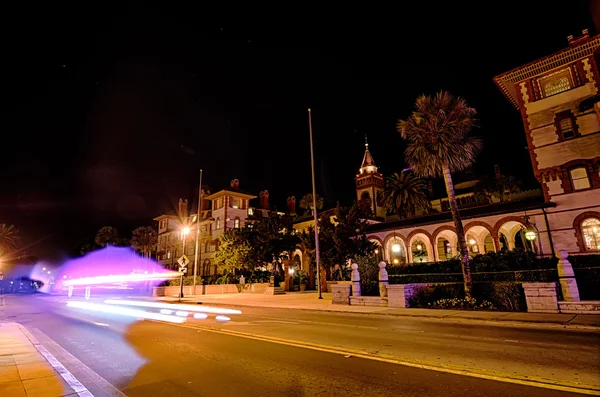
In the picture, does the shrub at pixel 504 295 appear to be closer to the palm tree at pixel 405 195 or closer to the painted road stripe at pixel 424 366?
the painted road stripe at pixel 424 366

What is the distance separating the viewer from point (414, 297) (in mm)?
16562

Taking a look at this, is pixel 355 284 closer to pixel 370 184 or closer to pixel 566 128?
pixel 566 128

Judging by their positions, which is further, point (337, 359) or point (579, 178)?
point (579, 178)

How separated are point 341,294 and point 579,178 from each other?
70.1 ft

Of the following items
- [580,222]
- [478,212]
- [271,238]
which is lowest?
[580,222]

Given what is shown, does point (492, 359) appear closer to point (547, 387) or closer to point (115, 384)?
point (547, 387)

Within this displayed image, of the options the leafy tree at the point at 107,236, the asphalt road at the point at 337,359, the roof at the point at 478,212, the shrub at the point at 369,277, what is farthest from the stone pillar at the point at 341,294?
→ the leafy tree at the point at 107,236

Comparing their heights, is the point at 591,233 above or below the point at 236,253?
below

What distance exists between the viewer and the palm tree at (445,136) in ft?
58.7

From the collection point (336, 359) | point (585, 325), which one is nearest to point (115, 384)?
point (336, 359)

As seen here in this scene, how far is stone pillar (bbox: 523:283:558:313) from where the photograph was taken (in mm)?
12820

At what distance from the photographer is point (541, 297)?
13086 mm

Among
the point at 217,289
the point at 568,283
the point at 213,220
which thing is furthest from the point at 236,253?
the point at 568,283

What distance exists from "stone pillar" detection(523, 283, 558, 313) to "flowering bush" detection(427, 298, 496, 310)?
1517 millimetres
